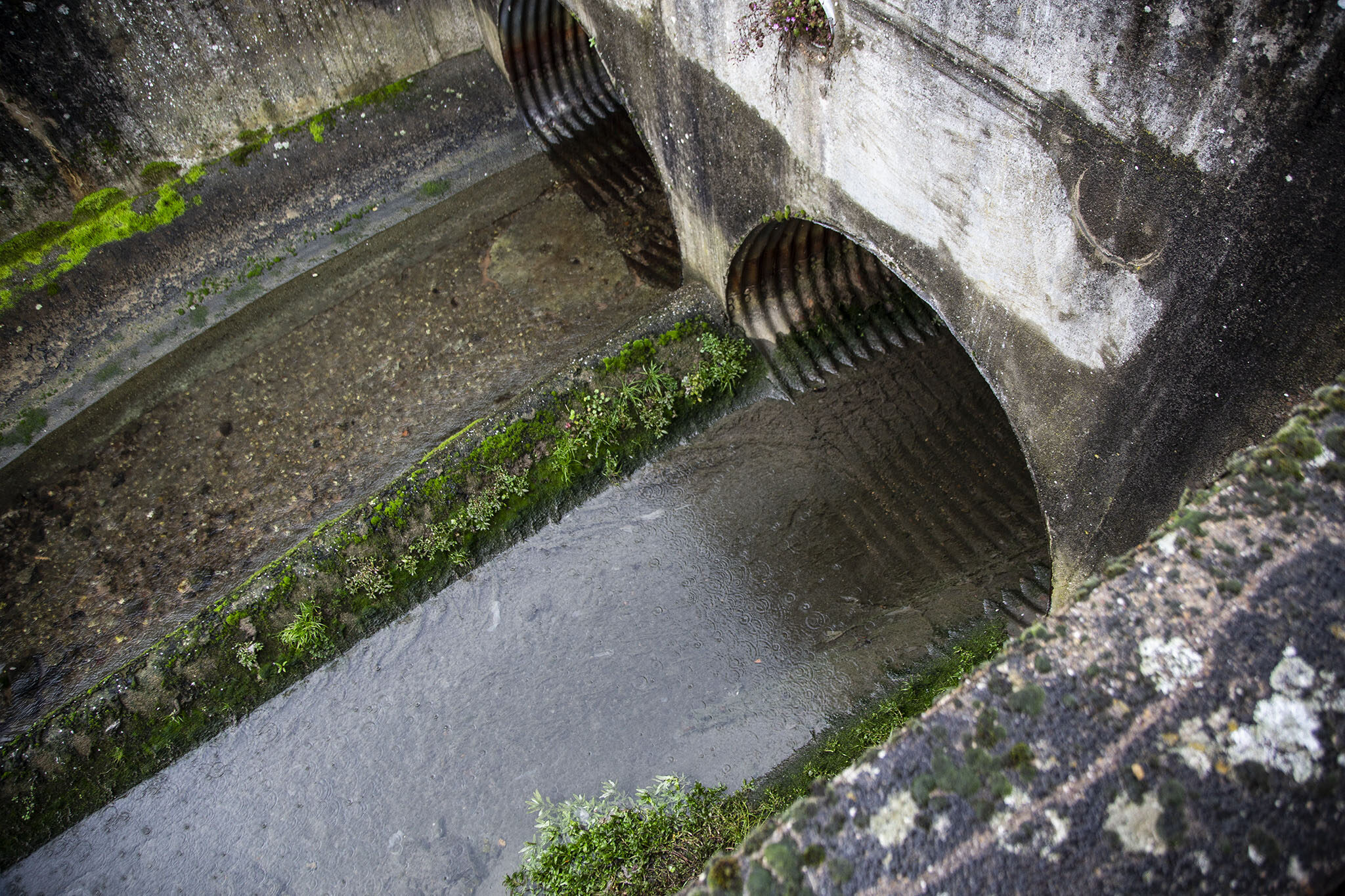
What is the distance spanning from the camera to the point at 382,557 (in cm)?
741

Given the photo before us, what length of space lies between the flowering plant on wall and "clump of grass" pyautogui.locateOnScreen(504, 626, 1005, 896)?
453 cm

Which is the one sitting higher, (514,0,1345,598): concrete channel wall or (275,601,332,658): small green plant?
(514,0,1345,598): concrete channel wall

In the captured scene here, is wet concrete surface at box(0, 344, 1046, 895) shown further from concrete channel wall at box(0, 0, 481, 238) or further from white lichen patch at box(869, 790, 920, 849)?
concrete channel wall at box(0, 0, 481, 238)

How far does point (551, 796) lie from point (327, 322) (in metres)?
6.47

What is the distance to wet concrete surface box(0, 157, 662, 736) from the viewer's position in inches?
315

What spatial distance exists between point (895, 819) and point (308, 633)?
20.6ft

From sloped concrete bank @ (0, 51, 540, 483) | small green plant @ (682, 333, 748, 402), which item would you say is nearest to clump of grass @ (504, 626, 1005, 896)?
small green plant @ (682, 333, 748, 402)

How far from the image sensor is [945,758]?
2.24 m

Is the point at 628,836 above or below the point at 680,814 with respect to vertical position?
above

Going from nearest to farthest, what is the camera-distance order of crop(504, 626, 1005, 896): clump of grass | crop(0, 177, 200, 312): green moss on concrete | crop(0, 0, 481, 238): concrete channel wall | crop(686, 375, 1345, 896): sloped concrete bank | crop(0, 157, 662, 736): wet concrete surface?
1. crop(686, 375, 1345, 896): sloped concrete bank
2. crop(504, 626, 1005, 896): clump of grass
3. crop(0, 157, 662, 736): wet concrete surface
4. crop(0, 0, 481, 238): concrete channel wall
5. crop(0, 177, 200, 312): green moss on concrete

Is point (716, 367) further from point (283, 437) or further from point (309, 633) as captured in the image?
point (283, 437)

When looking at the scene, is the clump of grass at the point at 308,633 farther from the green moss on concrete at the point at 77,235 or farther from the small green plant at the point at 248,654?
the green moss on concrete at the point at 77,235

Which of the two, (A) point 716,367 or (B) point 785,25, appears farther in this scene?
(A) point 716,367

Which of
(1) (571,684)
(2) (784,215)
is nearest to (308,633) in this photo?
(1) (571,684)
